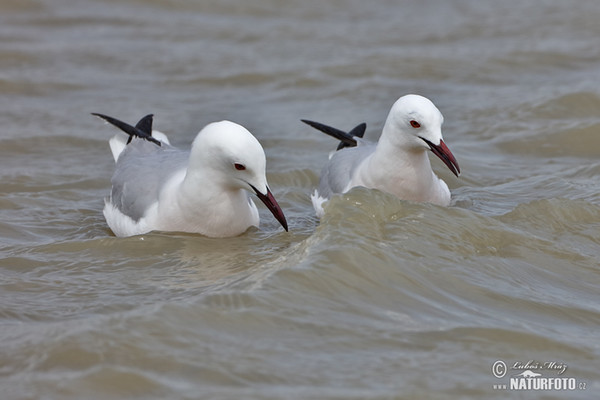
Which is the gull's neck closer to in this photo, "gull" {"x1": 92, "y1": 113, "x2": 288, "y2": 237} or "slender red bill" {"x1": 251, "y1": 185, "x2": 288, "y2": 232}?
Result: "gull" {"x1": 92, "y1": 113, "x2": 288, "y2": 237}

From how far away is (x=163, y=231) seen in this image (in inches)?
263

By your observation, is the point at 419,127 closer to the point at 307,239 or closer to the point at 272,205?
the point at 307,239

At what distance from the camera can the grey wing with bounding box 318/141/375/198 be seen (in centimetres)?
743

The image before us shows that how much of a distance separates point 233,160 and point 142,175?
1.07m

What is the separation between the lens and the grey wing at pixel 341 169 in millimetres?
7434

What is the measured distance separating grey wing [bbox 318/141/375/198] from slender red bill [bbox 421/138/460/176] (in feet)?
2.54

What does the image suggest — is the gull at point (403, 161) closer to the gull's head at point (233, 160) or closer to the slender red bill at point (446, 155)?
the slender red bill at point (446, 155)

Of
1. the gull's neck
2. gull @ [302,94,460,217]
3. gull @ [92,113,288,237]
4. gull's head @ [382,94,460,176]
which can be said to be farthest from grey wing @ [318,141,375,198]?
gull @ [92,113,288,237]

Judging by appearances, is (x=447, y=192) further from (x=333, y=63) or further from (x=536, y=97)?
(x=333, y=63)

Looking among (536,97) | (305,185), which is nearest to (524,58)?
(536,97)

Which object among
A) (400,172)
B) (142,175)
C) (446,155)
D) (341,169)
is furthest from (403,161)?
(142,175)

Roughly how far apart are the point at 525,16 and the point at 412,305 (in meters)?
10.0

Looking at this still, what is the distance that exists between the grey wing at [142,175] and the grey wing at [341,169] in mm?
1129

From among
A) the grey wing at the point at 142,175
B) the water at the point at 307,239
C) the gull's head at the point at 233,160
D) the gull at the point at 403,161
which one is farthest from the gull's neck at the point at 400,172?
the grey wing at the point at 142,175
